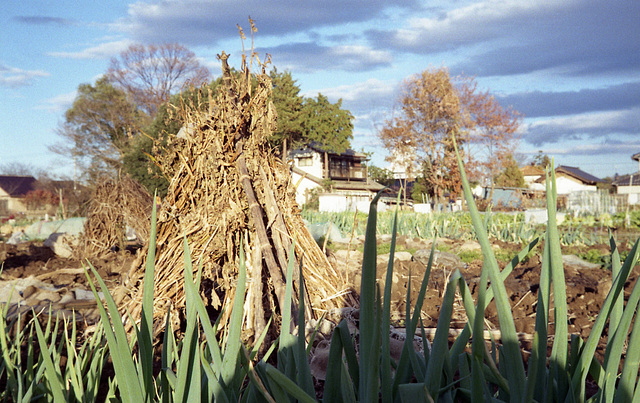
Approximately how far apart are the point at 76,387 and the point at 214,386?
0.95m

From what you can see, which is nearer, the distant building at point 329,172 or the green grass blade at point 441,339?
the green grass blade at point 441,339

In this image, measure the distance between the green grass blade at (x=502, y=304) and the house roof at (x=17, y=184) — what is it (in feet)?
204

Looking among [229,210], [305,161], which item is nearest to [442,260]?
[229,210]

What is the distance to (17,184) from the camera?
57.1 m

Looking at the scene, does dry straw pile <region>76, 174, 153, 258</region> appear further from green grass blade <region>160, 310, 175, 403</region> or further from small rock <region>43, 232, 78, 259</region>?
green grass blade <region>160, 310, 175, 403</region>

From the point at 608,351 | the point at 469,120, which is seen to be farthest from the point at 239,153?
the point at 469,120

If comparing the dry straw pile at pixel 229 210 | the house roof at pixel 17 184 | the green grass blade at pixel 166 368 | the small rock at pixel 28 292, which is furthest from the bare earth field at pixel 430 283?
the house roof at pixel 17 184

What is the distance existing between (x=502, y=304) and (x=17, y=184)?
6707 centimetres

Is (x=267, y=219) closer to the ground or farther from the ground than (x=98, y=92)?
closer to the ground

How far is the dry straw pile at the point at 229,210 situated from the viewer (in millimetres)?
3270

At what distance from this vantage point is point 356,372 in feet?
2.88

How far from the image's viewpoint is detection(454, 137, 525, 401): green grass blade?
1.94 feet

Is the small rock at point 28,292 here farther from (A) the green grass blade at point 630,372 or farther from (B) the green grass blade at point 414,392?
(A) the green grass blade at point 630,372

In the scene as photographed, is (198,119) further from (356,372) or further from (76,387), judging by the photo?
(356,372)
